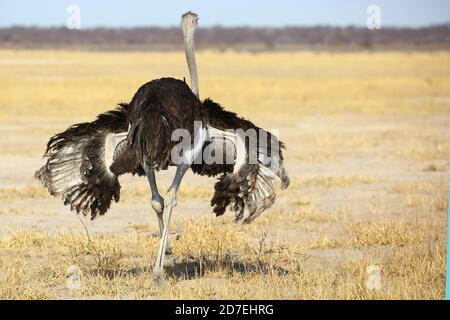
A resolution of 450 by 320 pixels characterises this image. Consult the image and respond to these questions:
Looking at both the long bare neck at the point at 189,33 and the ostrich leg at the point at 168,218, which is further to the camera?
the long bare neck at the point at 189,33

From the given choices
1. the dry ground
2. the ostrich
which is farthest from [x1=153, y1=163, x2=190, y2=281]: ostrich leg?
the dry ground

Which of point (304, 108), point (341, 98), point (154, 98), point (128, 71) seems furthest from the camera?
point (128, 71)

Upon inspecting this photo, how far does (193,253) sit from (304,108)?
763 inches

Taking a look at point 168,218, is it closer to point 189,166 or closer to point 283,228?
point 189,166

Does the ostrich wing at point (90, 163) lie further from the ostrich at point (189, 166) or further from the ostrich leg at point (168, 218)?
the ostrich leg at point (168, 218)

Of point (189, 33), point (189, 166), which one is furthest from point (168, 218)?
point (189, 33)

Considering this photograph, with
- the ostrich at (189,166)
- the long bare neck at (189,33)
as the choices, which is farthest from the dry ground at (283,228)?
the long bare neck at (189,33)

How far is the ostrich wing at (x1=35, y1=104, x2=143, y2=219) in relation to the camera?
7277mm

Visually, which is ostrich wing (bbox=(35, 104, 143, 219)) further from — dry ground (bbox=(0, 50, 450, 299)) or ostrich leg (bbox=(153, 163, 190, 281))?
dry ground (bbox=(0, 50, 450, 299))

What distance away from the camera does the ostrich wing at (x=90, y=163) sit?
7277 millimetres

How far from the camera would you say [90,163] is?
732 cm

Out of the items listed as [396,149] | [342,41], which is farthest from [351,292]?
[342,41]

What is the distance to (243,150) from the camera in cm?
735
